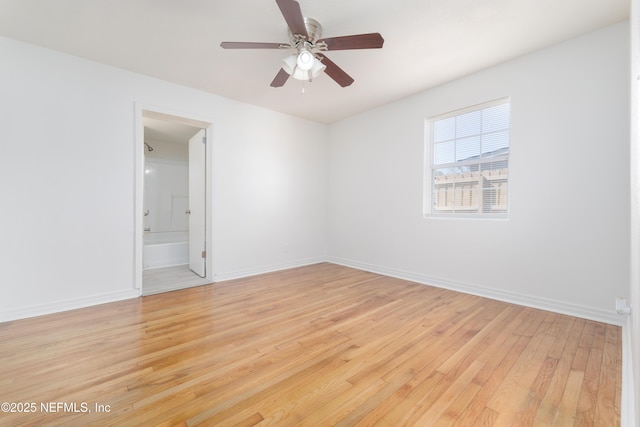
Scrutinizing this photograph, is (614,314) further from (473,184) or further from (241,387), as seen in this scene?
(241,387)

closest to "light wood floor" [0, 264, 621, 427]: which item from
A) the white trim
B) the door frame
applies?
the white trim

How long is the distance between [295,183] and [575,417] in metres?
3.91

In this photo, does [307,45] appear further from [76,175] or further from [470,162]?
[76,175]

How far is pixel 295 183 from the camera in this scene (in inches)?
174

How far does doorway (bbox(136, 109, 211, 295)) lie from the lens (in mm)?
3264

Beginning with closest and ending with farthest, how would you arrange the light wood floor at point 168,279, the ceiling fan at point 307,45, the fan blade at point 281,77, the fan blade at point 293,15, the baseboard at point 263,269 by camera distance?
the fan blade at point 293,15 < the ceiling fan at point 307,45 < the fan blade at point 281,77 < the light wood floor at point 168,279 < the baseboard at point 263,269

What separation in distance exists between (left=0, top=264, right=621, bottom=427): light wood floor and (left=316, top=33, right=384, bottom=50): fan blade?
2222mm

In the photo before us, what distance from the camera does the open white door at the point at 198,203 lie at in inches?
143

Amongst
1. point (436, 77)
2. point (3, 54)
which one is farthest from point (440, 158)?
point (3, 54)

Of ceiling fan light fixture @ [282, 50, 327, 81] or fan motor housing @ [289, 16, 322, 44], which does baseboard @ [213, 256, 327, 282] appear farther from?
fan motor housing @ [289, 16, 322, 44]

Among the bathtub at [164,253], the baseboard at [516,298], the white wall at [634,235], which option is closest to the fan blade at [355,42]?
the white wall at [634,235]

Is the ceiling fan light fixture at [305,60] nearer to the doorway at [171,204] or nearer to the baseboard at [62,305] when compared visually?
the doorway at [171,204]

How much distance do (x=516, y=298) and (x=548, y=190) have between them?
1.15 metres

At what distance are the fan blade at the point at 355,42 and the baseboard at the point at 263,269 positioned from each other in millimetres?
3055
